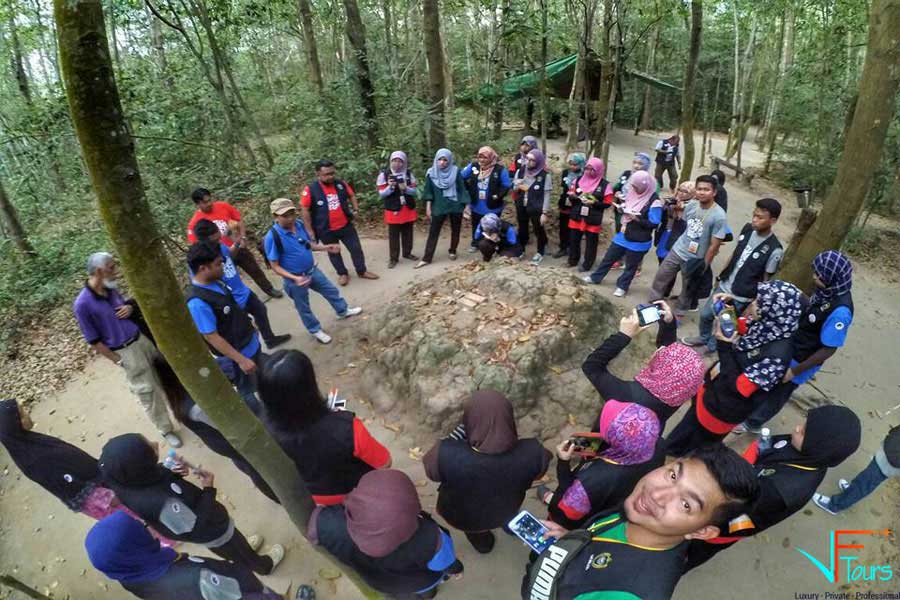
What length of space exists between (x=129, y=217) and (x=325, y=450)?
172cm

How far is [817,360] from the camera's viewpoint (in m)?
3.43

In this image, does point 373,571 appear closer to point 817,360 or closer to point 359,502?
point 359,502

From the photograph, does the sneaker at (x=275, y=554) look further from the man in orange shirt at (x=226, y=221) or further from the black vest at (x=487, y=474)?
the man in orange shirt at (x=226, y=221)

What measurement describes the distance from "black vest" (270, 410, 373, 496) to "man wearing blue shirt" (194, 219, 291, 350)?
244 cm

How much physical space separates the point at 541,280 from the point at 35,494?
567cm

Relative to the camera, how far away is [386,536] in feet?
6.64

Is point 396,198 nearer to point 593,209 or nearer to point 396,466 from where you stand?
point 593,209

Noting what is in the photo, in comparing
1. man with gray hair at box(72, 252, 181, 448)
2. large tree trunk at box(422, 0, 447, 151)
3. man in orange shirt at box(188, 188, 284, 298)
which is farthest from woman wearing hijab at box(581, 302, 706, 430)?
large tree trunk at box(422, 0, 447, 151)

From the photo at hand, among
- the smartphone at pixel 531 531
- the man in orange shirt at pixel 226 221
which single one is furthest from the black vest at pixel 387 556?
the man in orange shirt at pixel 226 221

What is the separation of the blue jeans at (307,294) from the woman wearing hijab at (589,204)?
3784 mm

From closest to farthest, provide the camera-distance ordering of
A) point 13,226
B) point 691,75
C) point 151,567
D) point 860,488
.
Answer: point 151,567 < point 860,488 < point 13,226 < point 691,75

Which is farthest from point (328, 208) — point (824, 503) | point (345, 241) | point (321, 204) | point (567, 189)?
point (824, 503)

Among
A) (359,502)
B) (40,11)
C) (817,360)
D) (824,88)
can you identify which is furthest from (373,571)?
(824,88)

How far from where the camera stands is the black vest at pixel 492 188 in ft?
23.3
